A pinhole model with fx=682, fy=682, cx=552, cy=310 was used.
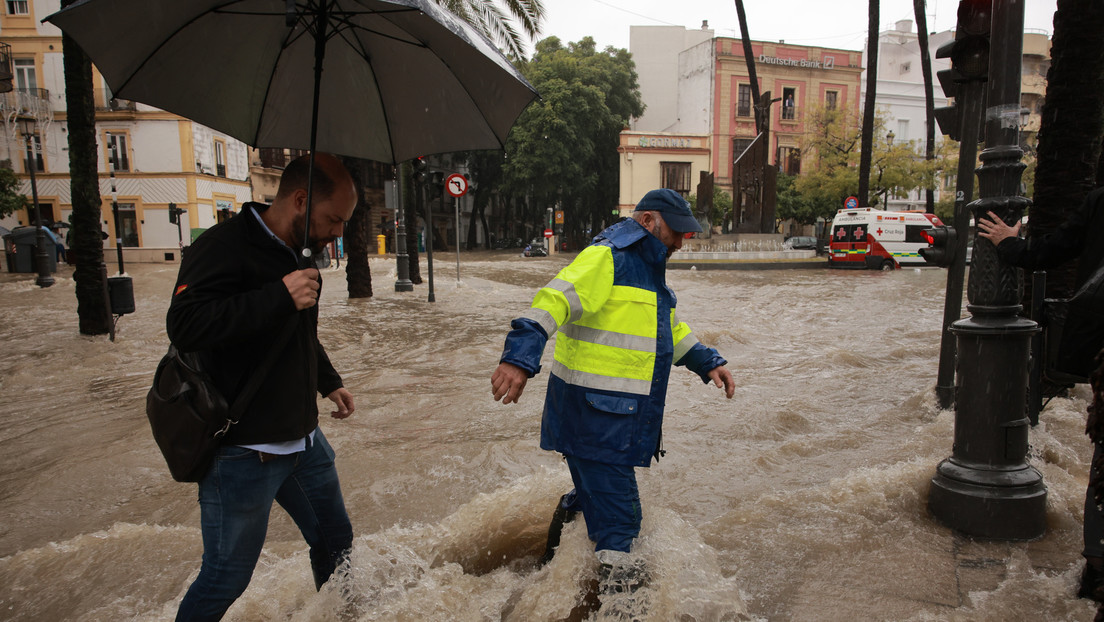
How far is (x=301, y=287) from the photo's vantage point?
1.96 m

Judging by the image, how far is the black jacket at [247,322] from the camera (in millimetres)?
1872

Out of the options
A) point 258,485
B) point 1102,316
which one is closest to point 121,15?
point 258,485

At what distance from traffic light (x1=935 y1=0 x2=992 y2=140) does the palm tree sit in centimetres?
1259

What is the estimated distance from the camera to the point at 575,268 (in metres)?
2.59

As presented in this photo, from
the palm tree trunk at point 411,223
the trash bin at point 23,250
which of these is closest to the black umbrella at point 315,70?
the palm tree trunk at point 411,223

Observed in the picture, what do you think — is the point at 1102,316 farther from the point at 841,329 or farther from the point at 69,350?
the point at 69,350

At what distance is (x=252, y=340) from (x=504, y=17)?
17482mm

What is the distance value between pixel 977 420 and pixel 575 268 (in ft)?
8.04

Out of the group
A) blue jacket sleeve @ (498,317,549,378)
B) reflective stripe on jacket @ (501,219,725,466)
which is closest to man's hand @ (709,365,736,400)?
reflective stripe on jacket @ (501,219,725,466)

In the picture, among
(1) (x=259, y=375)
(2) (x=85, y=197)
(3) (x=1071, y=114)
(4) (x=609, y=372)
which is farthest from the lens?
(2) (x=85, y=197)

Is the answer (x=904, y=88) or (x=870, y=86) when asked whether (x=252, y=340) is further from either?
(x=904, y=88)

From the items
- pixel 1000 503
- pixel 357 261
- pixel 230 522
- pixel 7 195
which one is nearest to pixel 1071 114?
pixel 1000 503

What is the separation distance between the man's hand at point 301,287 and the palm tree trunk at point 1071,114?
5.87 m

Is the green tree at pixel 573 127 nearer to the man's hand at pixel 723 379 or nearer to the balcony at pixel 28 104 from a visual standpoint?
the balcony at pixel 28 104
